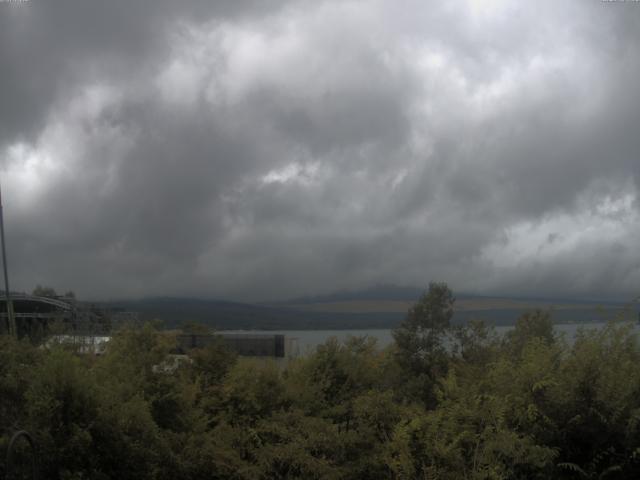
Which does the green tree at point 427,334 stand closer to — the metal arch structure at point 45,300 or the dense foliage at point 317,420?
the dense foliage at point 317,420

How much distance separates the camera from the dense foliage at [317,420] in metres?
9.44

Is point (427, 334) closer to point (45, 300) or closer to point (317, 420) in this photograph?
point (317, 420)

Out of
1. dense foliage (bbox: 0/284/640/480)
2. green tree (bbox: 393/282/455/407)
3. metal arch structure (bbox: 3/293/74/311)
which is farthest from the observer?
metal arch structure (bbox: 3/293/74/311)

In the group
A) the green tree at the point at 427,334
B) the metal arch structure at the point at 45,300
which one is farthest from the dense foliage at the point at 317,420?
the metal arch structure at the point at 45,300

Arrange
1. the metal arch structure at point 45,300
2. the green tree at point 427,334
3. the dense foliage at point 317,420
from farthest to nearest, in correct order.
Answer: the metal arch structure at point 45,300, the green tree at point 427,334, the dense foliage at point 317,420

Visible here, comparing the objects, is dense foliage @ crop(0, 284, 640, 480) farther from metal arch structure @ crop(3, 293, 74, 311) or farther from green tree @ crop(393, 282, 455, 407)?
metal arch structure @ crop(3, 293, 74, 311)

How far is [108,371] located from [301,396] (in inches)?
136

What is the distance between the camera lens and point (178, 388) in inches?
493

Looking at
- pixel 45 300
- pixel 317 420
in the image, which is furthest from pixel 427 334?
pixel 45 300

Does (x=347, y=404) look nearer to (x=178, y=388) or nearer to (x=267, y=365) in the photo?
(x=267, y=365)

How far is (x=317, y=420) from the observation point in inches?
450

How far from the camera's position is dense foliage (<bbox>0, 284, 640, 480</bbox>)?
9.44 m

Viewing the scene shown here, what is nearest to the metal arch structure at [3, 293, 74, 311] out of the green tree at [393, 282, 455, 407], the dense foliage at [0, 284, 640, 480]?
the green tree at [393, 282, 455, 407]

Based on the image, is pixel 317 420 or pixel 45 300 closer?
pixel 317 420
